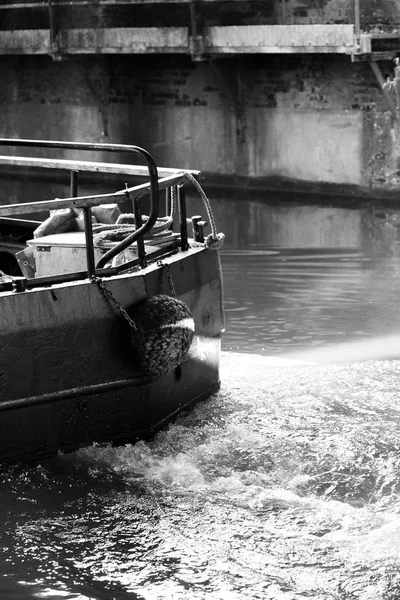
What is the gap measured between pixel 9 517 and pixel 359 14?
11955 millimetres

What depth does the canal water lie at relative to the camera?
5.71 m

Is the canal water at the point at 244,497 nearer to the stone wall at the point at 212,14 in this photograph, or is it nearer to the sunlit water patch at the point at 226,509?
the sunlit water patch at the point at 226,509

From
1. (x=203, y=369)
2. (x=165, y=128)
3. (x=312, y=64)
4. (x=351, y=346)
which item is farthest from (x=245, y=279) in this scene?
(x=165, y=128)

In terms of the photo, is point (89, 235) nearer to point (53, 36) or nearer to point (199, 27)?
point (199, 27)

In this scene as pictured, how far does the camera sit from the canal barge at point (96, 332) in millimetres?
6676

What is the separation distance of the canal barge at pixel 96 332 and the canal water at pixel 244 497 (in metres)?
0.21

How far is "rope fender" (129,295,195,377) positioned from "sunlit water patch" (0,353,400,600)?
1.82ft

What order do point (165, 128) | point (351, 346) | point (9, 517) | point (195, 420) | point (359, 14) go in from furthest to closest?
point (165, 128), point (359, 14), point (351, 346), point (195, 420), point (9, 517)

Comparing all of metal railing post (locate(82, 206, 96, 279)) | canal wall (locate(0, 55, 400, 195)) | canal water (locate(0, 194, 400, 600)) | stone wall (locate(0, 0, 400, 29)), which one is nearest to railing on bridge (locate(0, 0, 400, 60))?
stone wall (locate(0, 0, 400, 29))

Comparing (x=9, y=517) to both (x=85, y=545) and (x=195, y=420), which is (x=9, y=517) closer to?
(x=85, y=545)

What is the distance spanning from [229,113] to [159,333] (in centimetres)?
1283

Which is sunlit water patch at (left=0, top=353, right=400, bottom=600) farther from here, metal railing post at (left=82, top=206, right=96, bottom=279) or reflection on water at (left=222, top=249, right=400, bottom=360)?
reflection on water at (left=222, top=249, right=400, bottom=360)

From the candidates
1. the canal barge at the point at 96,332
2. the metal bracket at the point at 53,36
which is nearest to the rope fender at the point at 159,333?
the canal barge at the point at 96,332

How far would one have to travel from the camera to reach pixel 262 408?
811cm
